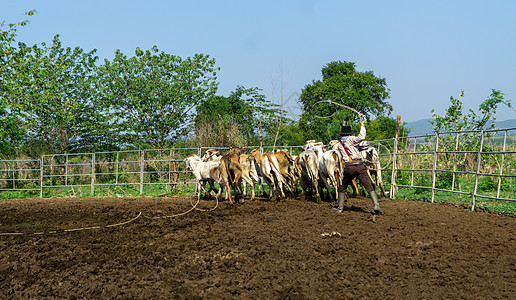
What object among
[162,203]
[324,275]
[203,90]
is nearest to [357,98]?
[203,90]

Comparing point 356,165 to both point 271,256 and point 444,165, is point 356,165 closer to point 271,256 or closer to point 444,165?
point 271,256

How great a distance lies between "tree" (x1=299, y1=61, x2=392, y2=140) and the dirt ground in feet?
101

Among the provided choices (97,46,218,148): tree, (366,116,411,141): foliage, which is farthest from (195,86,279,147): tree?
(366,116,411,141): foliage

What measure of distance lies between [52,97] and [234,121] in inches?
391

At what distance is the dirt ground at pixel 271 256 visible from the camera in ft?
16.1

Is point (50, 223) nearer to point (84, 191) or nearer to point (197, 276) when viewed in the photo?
point (197, 276)

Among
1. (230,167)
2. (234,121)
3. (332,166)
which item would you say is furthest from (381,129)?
(332,166)

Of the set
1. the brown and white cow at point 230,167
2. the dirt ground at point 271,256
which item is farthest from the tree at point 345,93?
the dirt ground at point 271,256

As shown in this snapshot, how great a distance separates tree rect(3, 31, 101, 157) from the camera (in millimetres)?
21078

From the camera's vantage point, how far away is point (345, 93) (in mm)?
41875

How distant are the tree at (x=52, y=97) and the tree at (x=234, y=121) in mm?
6771

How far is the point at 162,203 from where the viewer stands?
12.9 m

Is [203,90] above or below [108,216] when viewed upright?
above

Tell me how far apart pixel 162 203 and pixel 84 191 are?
8554 mm
